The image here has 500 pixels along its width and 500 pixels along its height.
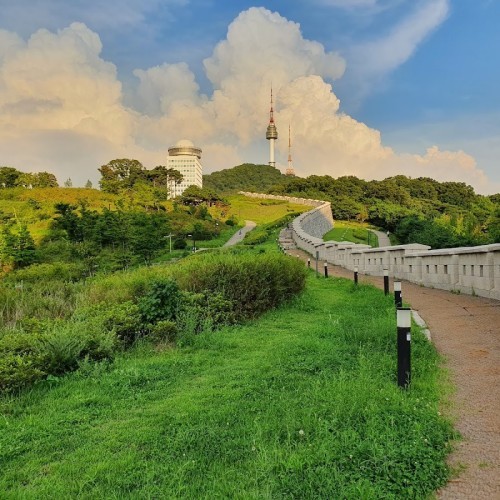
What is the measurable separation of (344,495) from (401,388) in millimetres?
1923

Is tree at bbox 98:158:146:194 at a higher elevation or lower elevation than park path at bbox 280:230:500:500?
higher

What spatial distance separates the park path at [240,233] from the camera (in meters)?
49.5

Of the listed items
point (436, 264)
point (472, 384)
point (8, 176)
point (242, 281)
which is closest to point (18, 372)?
point (472, 384)

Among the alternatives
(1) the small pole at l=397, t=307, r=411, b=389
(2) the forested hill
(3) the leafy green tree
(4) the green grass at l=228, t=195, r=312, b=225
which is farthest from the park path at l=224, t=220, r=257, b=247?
(2) the forested hill

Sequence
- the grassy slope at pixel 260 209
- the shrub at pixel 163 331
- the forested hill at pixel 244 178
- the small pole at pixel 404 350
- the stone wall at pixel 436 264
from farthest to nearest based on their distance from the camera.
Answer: the forested hill at pixel 244 178, the grassy slope at pixel 260 209, the stone wall at pixel 436 264, the shrub at pixel 163 331, the small pole at pixel 404 350

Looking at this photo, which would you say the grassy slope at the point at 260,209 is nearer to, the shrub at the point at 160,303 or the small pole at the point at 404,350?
the shrub at the point at 160,303

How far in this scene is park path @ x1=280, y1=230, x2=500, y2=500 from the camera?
314 cm

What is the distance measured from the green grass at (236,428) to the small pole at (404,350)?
16cm

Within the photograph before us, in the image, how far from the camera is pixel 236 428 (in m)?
3.96

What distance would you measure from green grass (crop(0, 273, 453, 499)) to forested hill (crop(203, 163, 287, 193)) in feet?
387

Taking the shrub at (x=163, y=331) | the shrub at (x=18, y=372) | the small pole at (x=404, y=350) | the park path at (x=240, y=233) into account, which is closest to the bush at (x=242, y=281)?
the shrub at (x=163, y=331)

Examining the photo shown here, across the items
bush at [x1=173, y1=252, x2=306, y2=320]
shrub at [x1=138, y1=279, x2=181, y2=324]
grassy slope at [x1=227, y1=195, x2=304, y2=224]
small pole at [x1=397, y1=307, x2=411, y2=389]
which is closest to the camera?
small pole at [x1=397, y1=307, x2=411, y2=389]

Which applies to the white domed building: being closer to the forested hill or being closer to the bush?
the forested hill

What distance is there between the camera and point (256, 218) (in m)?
72.2
